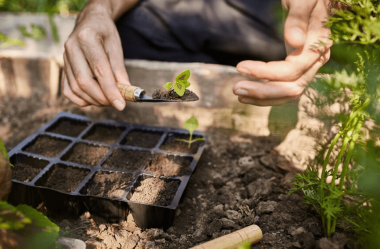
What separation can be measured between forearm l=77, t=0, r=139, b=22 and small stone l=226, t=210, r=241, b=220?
139cm

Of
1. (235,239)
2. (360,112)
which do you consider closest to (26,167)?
(235,239)

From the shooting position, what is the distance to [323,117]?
1.58 m

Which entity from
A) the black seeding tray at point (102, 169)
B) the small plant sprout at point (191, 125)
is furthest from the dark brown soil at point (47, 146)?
the small plant sprout at point (191, 125)

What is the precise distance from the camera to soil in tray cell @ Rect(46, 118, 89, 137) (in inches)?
88.0

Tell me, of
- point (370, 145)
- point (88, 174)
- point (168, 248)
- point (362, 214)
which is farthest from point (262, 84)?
point (88, 174)

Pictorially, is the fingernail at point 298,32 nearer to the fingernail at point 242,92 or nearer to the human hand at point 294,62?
the human hand at point 294,62

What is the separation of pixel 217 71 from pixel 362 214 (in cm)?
131

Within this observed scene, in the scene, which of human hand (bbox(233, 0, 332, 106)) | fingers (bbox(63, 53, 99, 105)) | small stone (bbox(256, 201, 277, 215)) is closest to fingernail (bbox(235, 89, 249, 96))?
human hand (bbox(233, 0, 332, 106))

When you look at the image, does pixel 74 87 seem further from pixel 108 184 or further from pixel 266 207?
pixel 266 207

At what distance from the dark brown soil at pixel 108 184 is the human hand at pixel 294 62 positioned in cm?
74

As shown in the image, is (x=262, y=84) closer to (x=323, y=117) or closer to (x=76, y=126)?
(x=323, y=117)

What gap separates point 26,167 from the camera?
1.92 meters

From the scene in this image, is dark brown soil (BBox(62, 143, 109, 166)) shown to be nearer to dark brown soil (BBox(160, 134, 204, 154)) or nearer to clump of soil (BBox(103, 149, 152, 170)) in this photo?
clump of soil (BBox(103, 149, 152, 170))

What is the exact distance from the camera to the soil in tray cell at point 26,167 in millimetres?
1844
